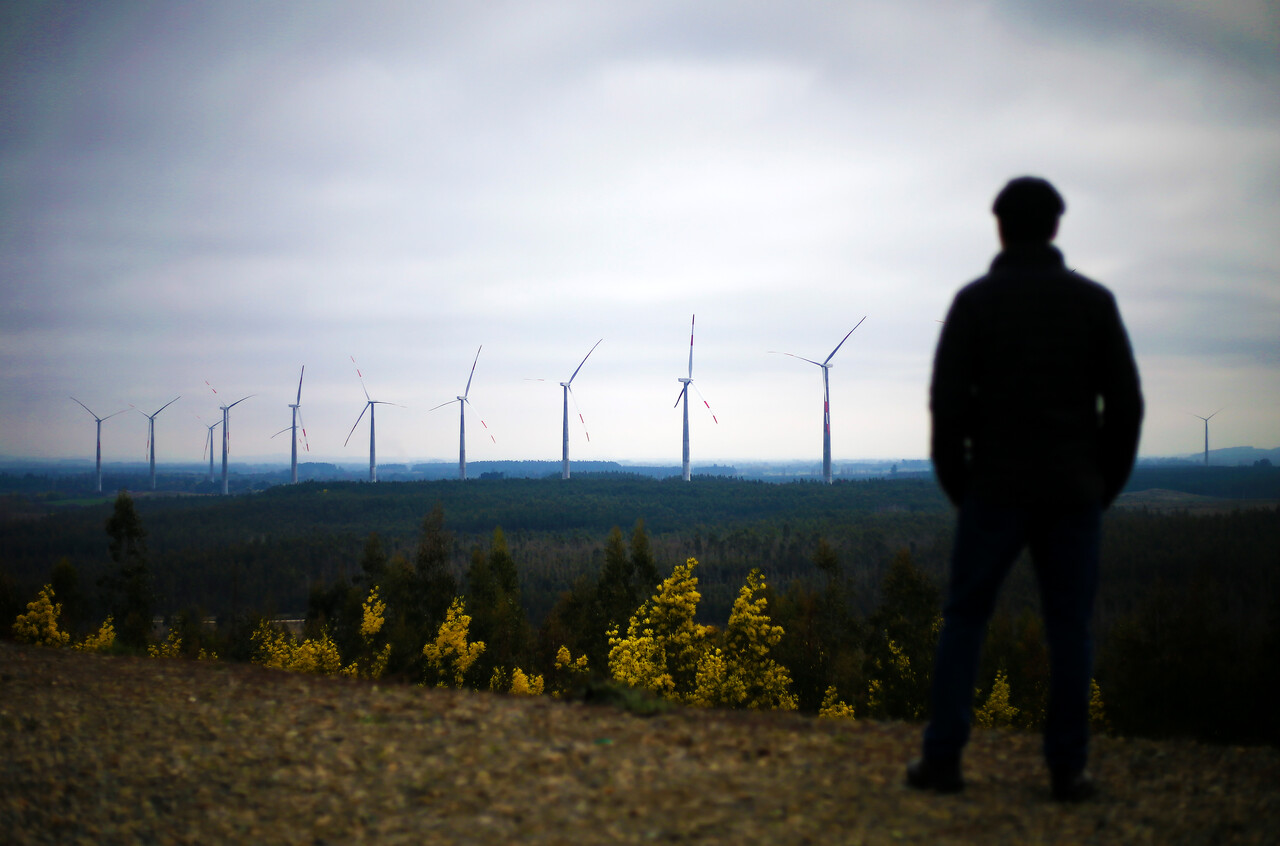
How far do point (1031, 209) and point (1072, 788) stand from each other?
148 inches

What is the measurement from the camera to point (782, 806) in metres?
5.49

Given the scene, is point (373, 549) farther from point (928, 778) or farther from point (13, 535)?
point (13, 535)

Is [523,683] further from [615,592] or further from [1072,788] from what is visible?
[1072,788]

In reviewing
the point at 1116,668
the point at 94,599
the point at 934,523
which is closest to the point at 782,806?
the point at 1116,668

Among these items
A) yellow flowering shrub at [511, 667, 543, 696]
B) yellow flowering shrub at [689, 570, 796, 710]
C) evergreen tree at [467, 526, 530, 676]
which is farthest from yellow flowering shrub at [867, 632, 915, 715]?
evergreen tree at [467, 526, 530, 676]

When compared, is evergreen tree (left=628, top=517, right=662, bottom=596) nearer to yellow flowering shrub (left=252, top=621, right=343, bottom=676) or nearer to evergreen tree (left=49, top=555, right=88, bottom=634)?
yellow flowering shrub (left=252, top=621, right=343, bottom=676)

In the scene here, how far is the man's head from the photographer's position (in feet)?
18.6

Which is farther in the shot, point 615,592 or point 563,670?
point 615,592

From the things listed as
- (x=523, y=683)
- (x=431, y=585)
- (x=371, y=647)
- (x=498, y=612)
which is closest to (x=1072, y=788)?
(x=523, y=683)

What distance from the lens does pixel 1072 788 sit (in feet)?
18.0

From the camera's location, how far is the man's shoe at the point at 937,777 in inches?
223

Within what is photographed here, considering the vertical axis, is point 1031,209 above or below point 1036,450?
above

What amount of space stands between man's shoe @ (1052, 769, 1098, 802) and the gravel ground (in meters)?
0.10

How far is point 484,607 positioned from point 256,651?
21488mm
